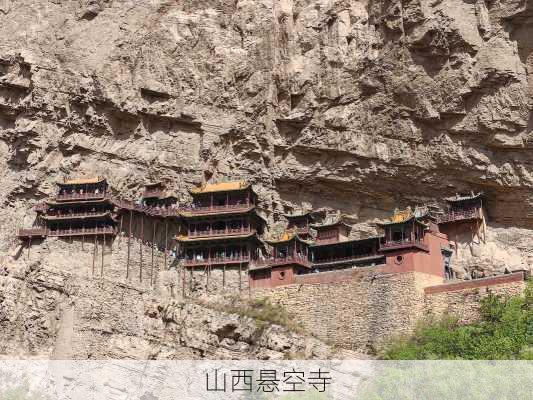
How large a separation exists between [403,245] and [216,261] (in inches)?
443

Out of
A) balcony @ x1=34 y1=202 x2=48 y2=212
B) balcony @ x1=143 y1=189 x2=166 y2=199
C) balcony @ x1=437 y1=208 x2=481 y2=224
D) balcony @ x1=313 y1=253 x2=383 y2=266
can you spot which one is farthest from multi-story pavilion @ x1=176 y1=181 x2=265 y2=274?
balcony @ x1=437 y1=208 x2=481 y2=224

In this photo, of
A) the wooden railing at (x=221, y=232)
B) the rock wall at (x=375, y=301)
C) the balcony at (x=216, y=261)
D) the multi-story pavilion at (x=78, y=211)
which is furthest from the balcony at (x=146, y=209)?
the rock wall at (x=375, y=301)

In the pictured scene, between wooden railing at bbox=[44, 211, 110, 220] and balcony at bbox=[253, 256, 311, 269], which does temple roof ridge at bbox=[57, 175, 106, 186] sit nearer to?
wooden railing at bbox=[44, 211, 110, 220]

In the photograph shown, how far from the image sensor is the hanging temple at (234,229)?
44188 millimetres

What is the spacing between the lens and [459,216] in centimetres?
4700

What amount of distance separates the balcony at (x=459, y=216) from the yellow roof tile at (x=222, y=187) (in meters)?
11.6

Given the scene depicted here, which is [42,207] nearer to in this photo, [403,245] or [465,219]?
[403,245]

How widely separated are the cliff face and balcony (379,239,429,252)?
5.88m

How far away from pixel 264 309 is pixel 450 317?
9.29 meters

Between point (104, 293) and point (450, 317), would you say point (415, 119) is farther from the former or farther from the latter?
point (104, 293)

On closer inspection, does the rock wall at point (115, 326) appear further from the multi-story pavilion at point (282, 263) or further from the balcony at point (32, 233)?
the balcony at point (32, 233)

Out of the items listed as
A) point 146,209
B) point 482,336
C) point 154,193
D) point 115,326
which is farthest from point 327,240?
point 115,326

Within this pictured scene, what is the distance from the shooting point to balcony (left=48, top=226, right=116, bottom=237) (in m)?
47.0

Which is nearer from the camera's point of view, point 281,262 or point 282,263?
point 282,263
